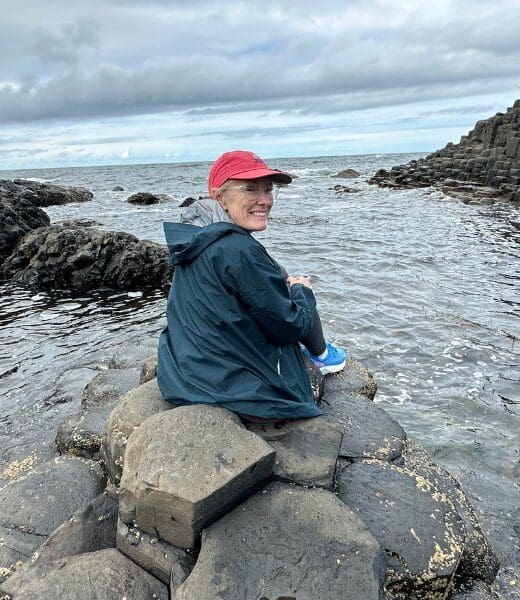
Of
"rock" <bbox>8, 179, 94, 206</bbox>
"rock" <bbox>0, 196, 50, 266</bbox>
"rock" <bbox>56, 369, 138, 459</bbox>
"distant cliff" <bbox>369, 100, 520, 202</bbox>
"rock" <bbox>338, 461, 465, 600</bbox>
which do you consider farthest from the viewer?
"rock" <bbox>8, 179, 94, 206</bbox>

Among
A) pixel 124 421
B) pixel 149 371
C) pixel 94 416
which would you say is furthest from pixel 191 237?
pixel 94 416

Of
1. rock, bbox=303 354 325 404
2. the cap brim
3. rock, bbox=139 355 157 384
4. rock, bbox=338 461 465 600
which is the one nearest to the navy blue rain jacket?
the cap brim

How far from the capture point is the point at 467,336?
8.68 meters

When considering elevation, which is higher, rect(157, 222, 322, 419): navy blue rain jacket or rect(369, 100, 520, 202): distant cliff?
rect(157, 222, 322, 419): navy blue rain jacket

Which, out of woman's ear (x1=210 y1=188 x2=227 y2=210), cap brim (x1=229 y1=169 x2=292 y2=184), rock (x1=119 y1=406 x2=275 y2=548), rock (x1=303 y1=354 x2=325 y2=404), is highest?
cap brim (x1=229 y1=169 x2=292 y2=184)

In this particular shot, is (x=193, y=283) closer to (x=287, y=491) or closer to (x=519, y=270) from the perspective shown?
(x=287, y=491)

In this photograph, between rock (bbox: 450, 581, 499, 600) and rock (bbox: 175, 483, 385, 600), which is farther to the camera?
rock (bbox: 450, 581, 499, 600)

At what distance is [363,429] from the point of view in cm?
466

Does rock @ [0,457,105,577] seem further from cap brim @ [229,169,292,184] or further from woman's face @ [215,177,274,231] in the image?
cap brim @ [229,169,292,184]

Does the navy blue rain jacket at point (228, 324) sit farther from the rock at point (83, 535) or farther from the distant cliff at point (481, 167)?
the distant cliff at point (481, 167)

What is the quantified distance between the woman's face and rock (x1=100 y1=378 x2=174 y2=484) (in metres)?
1.49

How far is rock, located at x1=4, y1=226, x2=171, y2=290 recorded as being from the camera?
1225 centimetres

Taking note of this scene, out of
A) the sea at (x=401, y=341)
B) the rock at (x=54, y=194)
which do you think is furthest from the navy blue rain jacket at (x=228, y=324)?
the rock at (x=54, y=194)

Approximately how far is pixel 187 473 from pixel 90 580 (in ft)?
2.49
